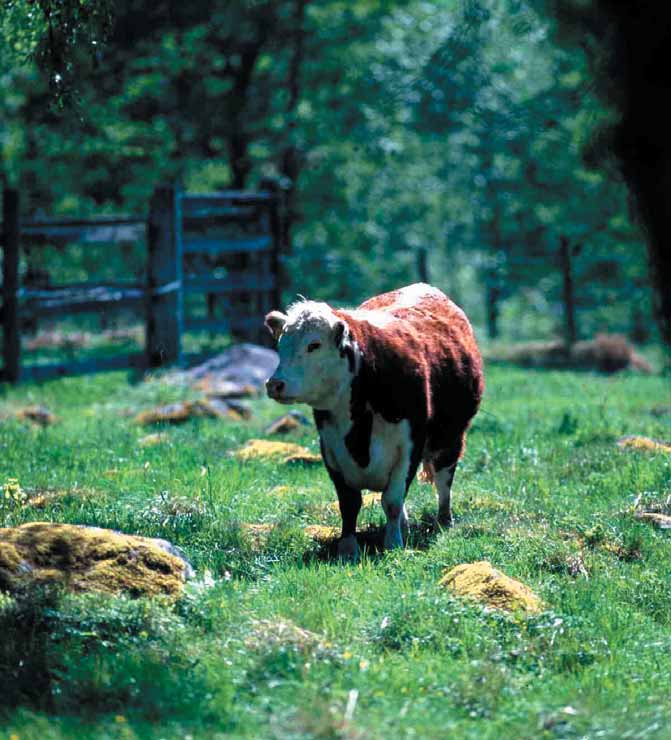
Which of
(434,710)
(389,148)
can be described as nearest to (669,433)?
(434,710)

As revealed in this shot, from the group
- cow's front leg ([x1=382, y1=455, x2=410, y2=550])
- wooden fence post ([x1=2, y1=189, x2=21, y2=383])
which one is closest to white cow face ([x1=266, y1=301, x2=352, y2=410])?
cow's front leg ([x1=382, y1=455, x2=410, y2=550])

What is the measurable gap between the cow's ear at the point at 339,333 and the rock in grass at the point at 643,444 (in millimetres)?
3879

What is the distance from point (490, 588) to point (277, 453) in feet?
13.1

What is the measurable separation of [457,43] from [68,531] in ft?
16.3

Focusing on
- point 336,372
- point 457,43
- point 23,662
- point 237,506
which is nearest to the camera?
point 23,662

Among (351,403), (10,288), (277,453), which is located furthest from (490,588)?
(10,288)

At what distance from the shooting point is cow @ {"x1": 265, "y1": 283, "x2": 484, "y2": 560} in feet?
23.7

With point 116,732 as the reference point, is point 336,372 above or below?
above

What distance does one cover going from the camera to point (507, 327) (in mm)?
36875

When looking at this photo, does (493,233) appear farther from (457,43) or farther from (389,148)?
(457,43)

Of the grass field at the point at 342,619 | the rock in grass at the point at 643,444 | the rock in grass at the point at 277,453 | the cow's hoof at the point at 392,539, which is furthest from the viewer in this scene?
the rock in grass at the point at 643,444

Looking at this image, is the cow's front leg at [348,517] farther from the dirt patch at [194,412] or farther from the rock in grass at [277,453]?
the dirt patch at [194,412]

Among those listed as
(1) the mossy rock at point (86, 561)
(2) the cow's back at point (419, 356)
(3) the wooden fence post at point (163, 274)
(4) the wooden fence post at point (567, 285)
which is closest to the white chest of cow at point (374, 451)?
(2) the cow's back at point (419, 356)

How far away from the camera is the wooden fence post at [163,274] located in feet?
53.6
